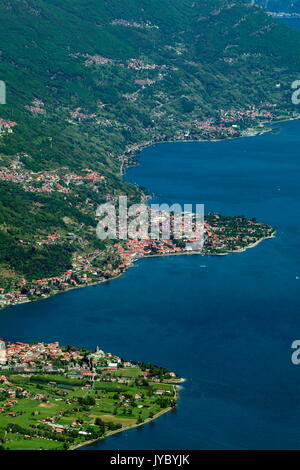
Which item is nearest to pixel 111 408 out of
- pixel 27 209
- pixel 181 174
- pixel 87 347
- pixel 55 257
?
pixel 87 347

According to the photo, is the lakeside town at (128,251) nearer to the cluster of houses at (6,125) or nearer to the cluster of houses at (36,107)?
the cluster of houses at (6,125)

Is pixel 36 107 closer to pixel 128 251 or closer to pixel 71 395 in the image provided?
pixel 128 251

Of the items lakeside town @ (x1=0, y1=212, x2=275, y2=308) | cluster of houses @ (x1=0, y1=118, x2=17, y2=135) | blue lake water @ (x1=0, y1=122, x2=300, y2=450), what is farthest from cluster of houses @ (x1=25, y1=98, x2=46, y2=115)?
lakeside town @ (x1=0, y1=212, x2=275, y2=308)

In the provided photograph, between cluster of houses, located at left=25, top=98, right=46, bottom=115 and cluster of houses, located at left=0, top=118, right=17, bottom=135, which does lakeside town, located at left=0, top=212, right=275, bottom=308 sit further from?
cluster of houses, located at left=25, top=98, right=46, bottom=115

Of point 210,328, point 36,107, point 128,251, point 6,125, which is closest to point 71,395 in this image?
point 210,328

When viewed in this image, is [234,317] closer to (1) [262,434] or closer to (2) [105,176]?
(1) [262,434]
